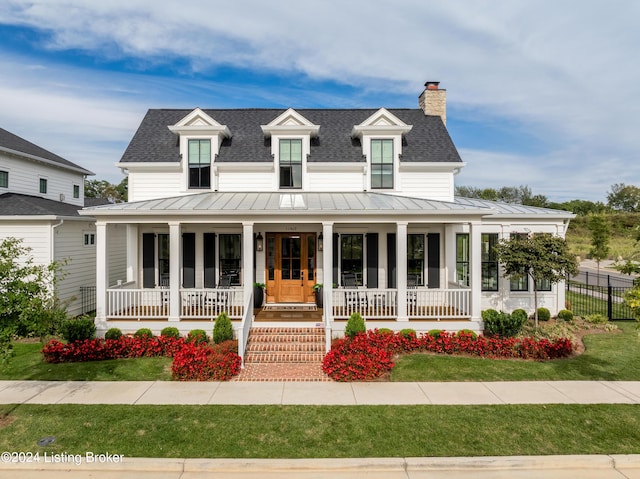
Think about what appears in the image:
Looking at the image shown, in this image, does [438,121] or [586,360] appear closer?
[586,360]

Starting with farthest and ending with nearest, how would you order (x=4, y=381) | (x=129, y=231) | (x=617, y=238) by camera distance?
(x=617, y=238)
(x=129, y=231)
(x=4, y=381)

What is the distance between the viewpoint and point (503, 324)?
11906 mm

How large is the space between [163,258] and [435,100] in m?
14.2

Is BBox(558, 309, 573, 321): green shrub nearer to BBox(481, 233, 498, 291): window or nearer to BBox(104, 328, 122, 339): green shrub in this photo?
BBox(481, 233, 498, 291): window

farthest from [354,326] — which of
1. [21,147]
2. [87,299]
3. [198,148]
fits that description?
[21,147]

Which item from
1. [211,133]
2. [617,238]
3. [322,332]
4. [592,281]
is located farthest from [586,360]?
[617,238]

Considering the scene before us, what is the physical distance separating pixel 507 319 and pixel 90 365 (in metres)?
12.5

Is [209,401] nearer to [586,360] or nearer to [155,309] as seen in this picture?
[155,309]

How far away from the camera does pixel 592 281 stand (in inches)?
1197

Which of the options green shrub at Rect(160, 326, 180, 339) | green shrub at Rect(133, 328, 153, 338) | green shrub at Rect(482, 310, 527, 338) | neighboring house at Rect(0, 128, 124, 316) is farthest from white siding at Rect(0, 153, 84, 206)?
green shrub at Rect(482, 310, 527, 338)

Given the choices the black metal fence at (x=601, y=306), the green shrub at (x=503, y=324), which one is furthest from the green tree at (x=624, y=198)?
the green shrub at (x=503, y=324)

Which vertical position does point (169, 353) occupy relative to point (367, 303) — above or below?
below

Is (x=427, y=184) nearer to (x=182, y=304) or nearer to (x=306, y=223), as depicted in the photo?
(x=306, y=223)

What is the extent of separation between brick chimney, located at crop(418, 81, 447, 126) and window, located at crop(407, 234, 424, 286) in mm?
6694
